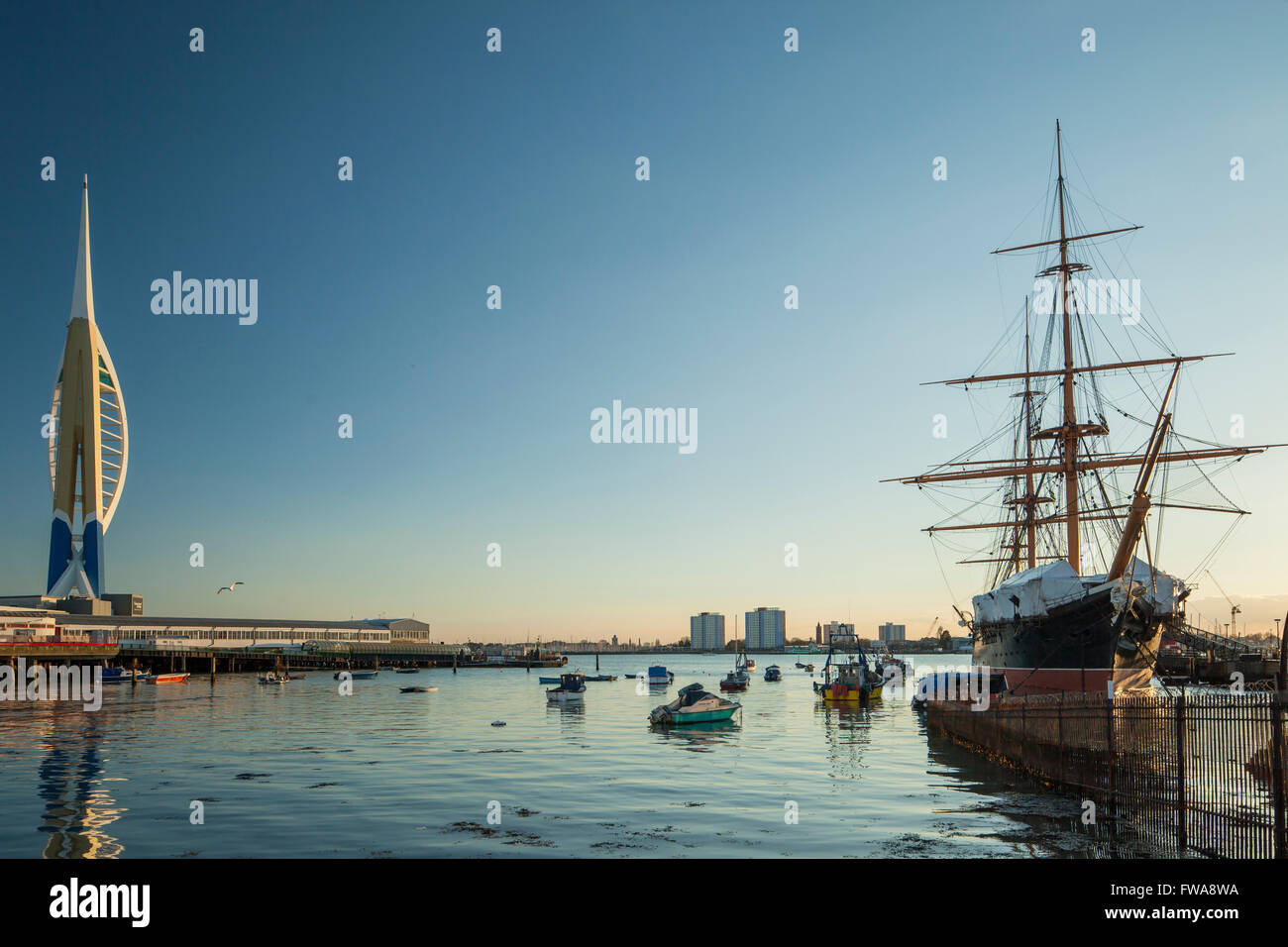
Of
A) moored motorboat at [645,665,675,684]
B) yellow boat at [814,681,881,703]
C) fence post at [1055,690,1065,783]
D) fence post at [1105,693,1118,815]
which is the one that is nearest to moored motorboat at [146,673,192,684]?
moored motorboat at [645,665,675,684]

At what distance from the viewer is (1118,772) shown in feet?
82.0

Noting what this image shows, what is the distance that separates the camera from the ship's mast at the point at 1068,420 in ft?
238

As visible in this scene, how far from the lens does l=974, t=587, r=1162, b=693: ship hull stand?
5525cm

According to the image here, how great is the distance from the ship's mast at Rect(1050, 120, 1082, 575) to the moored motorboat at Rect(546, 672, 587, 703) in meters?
51.8

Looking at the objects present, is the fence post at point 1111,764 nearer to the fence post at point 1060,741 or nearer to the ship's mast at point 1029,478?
the fence post at point 1060,741

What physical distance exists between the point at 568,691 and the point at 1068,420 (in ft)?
188

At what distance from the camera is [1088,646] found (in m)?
56.3

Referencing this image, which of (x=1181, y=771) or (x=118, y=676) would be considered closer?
(x=1181, y=771)

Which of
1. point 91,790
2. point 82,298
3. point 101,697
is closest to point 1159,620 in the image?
point 91,790

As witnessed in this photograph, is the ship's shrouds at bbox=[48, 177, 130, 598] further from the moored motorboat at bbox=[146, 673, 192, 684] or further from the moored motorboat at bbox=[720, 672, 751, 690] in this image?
the moored motorboat at bbox=[720, 672, 751, 690]

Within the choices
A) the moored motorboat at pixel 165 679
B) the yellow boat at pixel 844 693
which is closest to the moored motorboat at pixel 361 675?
the moored motorboat at pixel 165 679

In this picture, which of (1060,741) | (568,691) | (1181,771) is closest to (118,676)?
(568,691)

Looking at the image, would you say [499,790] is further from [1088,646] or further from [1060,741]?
[1088,646]
